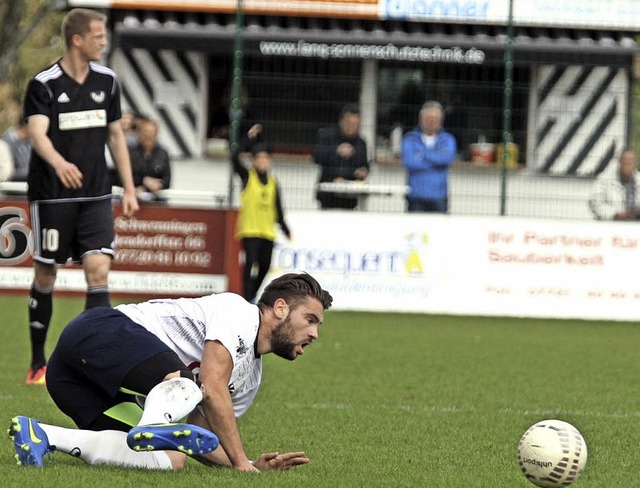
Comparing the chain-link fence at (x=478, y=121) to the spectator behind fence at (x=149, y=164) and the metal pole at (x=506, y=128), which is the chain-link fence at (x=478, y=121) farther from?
the spectator behind fence at (x=149, y=164)

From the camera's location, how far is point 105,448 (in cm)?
620

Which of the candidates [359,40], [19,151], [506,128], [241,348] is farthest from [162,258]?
[241,348]

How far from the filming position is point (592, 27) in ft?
70.3

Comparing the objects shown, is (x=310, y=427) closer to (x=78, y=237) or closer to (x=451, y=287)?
(x=78, y=237)

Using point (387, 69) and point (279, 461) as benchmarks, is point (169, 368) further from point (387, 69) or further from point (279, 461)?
point (387, 69)

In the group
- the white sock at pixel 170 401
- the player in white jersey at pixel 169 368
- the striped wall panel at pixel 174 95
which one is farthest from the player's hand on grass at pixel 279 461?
the striped wall panel at pixel 174 95

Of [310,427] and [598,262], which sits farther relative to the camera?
[598,262]

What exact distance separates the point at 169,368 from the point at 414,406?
11.5 feet

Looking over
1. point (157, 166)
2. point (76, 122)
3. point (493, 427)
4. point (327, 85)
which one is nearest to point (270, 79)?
point (327, 85)

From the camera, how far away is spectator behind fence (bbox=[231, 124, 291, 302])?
1641 cm

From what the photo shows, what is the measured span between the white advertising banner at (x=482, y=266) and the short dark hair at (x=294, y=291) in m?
10.8

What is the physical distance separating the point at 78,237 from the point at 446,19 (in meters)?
12.7

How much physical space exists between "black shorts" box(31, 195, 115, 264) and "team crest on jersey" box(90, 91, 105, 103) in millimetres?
635

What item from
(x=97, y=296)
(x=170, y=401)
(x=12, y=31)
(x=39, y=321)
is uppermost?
(x=12, y=31)
